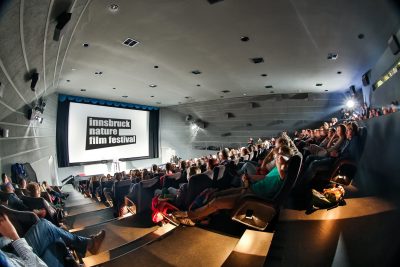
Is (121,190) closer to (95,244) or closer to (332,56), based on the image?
(95,244)

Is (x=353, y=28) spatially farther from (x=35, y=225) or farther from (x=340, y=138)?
(x=35, y=225)

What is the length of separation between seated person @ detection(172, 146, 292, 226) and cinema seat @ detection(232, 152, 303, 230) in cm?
7

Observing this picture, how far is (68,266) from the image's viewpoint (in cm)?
126

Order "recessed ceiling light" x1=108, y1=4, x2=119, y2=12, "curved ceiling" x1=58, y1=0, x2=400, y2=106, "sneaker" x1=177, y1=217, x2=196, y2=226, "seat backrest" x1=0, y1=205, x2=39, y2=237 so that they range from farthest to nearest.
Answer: "curved ceiling" x1=58, y1=0, x2=400, y2=106
"recessed ceiling light" x1=108, y1=4, x2=119, y2=12
"sneaker" x1=177, y1=217, x2=196, y2=226
"seat backrest" x1=0, y1=205, x2=39, y2=237

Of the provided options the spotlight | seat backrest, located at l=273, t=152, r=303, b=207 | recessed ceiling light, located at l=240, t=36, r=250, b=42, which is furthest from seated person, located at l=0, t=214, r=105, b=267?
the spotlight

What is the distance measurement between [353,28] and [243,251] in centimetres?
383

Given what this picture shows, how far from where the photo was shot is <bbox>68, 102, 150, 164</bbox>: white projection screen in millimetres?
8609

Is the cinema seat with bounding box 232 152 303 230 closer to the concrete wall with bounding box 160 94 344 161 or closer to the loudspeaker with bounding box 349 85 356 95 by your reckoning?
the loudspeaker with bounding box 349 85 356 95

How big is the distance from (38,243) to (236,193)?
1488mm

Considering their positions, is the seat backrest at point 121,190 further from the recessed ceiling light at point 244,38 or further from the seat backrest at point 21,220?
the recessed ceiling light at point 244,38

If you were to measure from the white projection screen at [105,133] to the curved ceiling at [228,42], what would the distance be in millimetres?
2123

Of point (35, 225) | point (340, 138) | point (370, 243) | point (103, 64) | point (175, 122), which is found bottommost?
point (370, 243)

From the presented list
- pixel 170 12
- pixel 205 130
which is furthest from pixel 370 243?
pixel 205 130

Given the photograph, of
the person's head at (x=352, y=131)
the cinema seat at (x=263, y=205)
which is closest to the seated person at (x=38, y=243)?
the cinema seat at (x=263, y=205)
